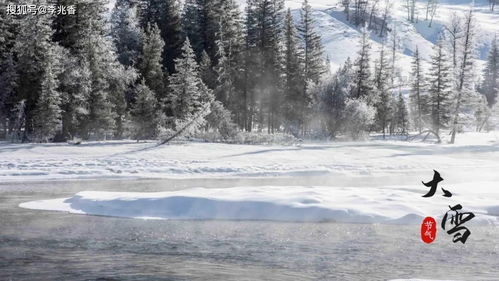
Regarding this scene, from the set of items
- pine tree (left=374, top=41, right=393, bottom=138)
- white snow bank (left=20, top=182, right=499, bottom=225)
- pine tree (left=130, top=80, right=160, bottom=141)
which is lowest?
white snow bank (left=20, top=182, right=499, bottom=225)

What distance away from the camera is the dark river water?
373 inches

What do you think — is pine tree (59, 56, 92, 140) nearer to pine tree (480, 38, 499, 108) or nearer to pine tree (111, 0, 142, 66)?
pine tree (111, 0, 142, 66)

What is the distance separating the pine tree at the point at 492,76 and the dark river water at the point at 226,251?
3462 inches

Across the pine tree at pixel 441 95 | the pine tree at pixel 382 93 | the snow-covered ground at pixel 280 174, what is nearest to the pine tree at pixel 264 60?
the pine tree at pixel 382 93

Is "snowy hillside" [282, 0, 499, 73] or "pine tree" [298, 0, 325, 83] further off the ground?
"snowy hillside" [282, 0, 499, 73]

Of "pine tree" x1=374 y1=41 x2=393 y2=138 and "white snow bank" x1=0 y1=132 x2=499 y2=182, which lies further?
"pine tree" x1=374 y1=41 x2=393 y2=138

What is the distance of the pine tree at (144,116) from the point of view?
135 ft

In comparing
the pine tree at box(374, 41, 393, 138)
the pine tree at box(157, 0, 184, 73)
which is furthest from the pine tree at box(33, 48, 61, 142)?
the pine tree at box(374, 41, 393, 138)

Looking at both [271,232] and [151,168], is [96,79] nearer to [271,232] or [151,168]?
[151,168]

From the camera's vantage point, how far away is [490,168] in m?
30.1

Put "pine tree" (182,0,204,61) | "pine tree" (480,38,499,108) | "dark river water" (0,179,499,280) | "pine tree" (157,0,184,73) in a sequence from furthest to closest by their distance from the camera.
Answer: "pine tree" (480,38,499,108)
"pine tree" (182,0,204,61)
"pine tree" (157,0,184,73)
"dark river water" (0,179,499,280)

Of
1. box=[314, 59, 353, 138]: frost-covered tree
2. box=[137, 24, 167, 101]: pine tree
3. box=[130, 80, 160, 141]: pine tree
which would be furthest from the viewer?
box=[314, 59, 353, 138]: frost-covered tree

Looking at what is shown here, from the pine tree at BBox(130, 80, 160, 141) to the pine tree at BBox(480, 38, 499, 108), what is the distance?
229 ft

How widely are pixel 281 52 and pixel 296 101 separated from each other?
540 centimetres
